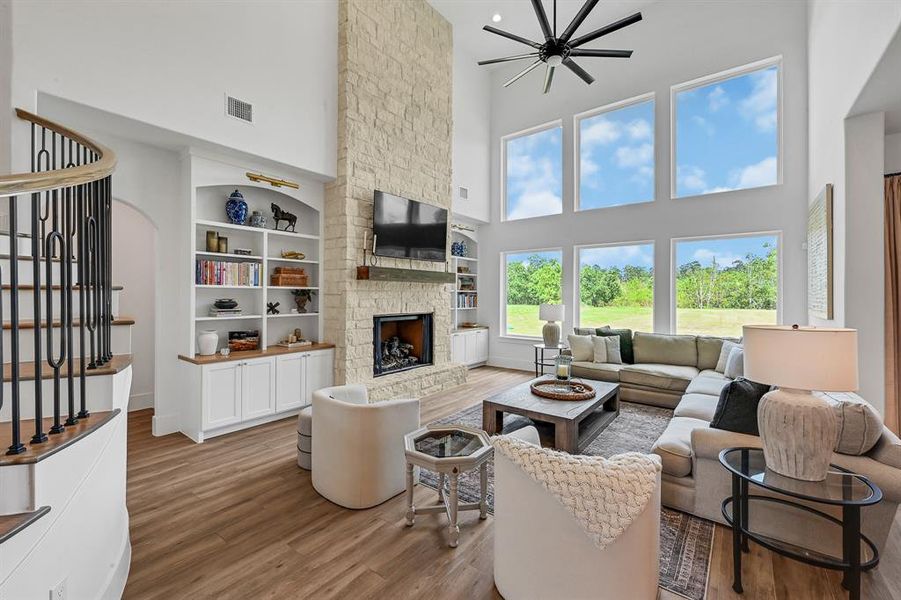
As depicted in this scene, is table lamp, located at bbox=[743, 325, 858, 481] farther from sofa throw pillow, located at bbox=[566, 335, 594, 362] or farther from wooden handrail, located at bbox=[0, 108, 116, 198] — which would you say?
sofa throw pillow, located at bbox=[566, 335, 594, 362]

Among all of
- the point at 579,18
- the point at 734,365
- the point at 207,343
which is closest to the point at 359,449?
the point at 207,343

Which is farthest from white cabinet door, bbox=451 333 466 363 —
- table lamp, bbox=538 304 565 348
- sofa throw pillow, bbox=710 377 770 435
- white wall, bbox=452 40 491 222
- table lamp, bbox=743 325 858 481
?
table lamp, bbox=743 325 858 481

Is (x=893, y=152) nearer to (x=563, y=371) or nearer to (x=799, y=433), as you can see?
(x=799, y=433)

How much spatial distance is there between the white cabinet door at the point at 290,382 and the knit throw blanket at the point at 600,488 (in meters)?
3.46

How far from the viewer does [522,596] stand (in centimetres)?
177

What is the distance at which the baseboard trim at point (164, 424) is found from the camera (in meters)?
3.93

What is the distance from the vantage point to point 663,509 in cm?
260

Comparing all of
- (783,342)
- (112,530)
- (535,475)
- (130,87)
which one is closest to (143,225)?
(130,87)

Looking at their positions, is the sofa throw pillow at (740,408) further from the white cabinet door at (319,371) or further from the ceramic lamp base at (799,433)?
the white cabinet door at (319,371)

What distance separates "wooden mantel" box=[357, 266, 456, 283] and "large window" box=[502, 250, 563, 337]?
5.89 feet

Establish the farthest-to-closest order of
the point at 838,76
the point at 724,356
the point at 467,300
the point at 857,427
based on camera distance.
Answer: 1. the point at 467,300
2. the point at 724,356
3. the point at 838,76
4. the point at 857,427

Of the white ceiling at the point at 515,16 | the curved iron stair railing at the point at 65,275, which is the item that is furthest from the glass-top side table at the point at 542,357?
the curved iron stair railing at the point at 65,275

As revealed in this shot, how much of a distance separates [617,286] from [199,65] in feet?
19.6

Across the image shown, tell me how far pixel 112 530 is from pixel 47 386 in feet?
2.35
